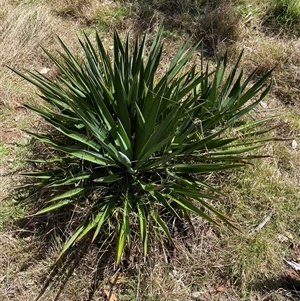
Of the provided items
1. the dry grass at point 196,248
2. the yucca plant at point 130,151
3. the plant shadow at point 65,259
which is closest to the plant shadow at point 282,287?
the dry grass at point 196,248

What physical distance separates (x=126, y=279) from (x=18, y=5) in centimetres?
361

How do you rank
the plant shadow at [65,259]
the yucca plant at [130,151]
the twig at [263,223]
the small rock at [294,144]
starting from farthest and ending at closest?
1. the small rock at [294,144]
2. the twig at [263,223]
3. the plant shadow at [65,259]
4. the yucca plant at [130,151]

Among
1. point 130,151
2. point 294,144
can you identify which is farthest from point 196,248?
point 294,144

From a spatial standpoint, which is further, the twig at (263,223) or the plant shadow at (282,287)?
the twig at (263,223)

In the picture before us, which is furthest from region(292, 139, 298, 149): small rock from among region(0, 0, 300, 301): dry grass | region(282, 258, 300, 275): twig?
region(282, 258, 300, 275): twig

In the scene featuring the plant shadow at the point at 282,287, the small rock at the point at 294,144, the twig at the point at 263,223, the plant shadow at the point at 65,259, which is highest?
the small rock at the point at 294,144

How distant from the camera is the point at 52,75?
4062 mm

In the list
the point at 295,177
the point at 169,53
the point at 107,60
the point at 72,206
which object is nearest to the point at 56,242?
the point at 72,206

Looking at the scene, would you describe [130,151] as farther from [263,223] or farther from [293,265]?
[293,265]

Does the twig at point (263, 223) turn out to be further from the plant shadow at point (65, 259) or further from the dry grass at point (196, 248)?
the plant shadow at point (65, 259)

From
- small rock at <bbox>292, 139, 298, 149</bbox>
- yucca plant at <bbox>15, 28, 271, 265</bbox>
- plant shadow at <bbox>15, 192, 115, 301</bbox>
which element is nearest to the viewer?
yucca plant at <bbox>15, 28, 271, 265</bbox>

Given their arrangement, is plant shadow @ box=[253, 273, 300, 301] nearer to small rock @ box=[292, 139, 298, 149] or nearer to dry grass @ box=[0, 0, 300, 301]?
dry grass @ box=[0, 0, 300, 301]

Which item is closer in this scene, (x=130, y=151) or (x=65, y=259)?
(x=130, y=151)

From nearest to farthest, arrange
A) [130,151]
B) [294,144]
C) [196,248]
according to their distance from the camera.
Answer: [130,151] → [196,248] → [294,144]
